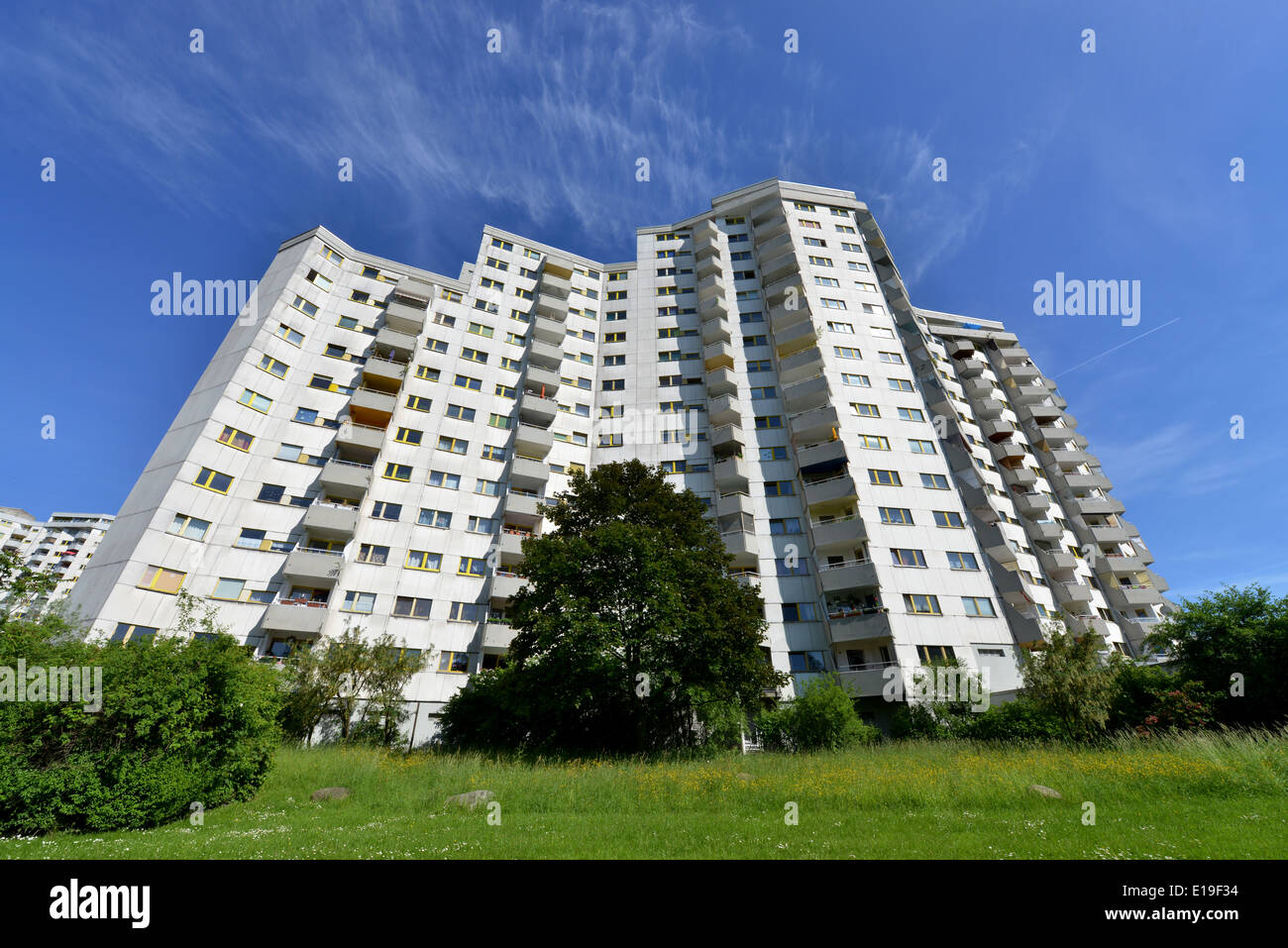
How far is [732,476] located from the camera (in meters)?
35.9

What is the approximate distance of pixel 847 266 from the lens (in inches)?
1882

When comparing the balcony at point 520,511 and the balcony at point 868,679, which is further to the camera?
the balcony at point 520,511

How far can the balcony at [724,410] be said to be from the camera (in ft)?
128

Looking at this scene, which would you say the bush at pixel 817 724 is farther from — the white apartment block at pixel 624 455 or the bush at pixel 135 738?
the bush at pixel 135 738

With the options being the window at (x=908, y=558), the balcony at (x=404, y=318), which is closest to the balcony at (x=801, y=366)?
the window at (x=908, y=558)

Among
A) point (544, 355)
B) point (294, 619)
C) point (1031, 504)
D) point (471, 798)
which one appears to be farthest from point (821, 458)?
point (294, 619)

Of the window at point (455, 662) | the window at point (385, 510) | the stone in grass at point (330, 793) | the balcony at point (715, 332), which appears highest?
the balcony at point (715, 332)

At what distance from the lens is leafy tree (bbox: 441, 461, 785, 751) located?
21.2 m

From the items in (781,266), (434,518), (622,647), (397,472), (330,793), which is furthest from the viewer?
(781,266)

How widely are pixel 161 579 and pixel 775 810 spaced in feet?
109

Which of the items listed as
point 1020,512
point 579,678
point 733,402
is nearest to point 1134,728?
point 579,678

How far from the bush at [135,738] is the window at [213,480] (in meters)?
18.0

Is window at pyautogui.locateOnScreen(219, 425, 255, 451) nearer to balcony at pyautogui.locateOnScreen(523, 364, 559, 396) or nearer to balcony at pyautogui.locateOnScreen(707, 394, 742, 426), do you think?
balcony at pyautogui.locateOnScreen(523, 364, 559, 396)

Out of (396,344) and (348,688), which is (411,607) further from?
(396,344)
